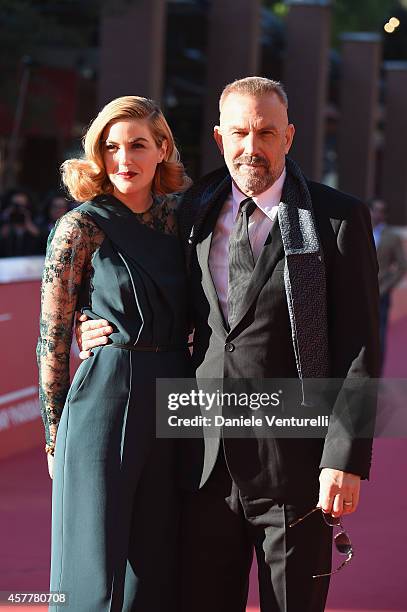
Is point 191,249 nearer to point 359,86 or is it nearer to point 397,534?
point 397,534

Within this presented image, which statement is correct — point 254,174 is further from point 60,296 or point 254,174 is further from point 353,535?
point 353,535

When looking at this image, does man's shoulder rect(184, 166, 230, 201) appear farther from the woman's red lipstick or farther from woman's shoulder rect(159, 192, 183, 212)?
the woman's red lipstick

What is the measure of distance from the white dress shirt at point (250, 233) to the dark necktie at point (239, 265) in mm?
23

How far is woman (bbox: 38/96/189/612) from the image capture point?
3494 millimetres

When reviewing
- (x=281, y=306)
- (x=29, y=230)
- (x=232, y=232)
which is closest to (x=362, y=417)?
(x=281, y=306)

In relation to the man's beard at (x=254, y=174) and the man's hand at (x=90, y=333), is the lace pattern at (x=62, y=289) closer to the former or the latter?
the man's hand at (x=90, y=333)

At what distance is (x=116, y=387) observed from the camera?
3.52 meters

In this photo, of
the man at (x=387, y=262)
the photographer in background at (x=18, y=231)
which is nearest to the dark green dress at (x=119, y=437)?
the photographer in background at (x=18, y=231)

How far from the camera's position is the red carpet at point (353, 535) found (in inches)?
214

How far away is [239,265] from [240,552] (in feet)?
2.70

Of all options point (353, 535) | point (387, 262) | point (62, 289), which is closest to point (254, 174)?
point (62, 289)

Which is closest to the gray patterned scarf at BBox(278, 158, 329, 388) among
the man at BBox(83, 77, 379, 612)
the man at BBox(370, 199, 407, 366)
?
the man at BBox(83, 77, 379, 612)

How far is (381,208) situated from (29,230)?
11.8 feet

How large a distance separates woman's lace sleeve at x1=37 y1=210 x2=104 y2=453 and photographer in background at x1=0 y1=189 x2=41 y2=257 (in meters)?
7.31
